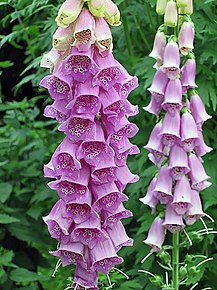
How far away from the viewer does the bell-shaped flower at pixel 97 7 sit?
1967mm

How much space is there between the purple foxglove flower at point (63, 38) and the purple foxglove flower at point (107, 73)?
0.09 m

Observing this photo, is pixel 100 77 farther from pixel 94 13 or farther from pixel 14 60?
pixel 14 60

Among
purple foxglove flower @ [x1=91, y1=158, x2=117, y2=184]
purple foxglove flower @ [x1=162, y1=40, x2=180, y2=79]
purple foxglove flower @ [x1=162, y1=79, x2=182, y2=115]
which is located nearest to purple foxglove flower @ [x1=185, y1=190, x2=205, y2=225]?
purple foxglove flower @ [x1=162, y1=79, x2=182, y2=115]

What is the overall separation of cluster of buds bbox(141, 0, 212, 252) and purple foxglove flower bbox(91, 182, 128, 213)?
608mm

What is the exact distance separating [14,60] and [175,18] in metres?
3.92

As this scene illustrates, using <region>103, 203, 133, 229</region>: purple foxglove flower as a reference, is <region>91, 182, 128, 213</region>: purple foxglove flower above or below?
above

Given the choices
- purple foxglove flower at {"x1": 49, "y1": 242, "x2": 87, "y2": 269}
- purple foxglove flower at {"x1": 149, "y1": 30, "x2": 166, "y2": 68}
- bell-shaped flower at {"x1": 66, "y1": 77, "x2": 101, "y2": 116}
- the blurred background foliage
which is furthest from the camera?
the blurred background foliage

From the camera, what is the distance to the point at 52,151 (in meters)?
4.43

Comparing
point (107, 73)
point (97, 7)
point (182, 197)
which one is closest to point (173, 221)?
point (182, 197)

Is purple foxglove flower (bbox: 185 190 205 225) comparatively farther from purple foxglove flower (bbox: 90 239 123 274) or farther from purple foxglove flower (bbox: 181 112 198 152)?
purple foxglove flower (bbox: 90 239 123 274)

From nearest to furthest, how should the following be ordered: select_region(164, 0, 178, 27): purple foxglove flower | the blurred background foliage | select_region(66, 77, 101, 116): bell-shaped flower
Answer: select_region(66, 77, 101, 116): bell-shaped flower
select_region(164, 0, 178, 27): purple foxglove flower
the blurred background foliage

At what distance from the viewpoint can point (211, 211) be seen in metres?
3.82

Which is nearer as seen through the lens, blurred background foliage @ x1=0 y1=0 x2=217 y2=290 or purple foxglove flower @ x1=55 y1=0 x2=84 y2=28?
purple foxglove flower @ x1=55 y1=0 x2=84 y2=28

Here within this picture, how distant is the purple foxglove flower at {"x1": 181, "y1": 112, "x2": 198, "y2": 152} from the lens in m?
2.61
